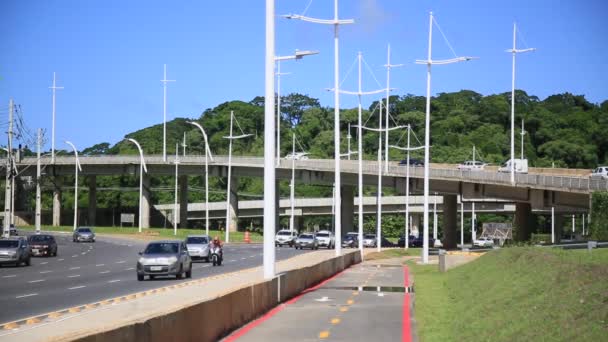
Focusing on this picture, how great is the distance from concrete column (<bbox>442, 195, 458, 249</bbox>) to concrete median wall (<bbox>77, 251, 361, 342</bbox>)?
71.3 m

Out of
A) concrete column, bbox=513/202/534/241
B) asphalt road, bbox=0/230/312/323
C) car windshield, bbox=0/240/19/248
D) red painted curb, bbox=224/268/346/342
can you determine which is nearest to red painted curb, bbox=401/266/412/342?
red painted curb, bbox=224/268/346/342

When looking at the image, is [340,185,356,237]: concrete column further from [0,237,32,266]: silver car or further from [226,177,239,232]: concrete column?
[0,237,32,266]: silver car

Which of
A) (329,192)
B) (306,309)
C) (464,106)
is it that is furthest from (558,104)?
(306,309)

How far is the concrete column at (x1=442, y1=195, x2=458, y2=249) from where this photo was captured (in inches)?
4071

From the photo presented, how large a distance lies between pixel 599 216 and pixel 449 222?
44518 millimetres

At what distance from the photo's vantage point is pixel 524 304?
19.4 m

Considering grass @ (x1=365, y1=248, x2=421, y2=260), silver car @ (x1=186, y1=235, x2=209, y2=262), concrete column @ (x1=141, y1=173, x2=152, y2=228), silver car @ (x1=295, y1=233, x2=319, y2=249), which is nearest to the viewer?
silver car @ (x1=186, y1=235, x2=209, y2=262)

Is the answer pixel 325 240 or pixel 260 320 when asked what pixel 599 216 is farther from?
pixel 260 320

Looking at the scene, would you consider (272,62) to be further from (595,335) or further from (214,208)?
(214,208)

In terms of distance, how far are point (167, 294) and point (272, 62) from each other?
8079 millimetres

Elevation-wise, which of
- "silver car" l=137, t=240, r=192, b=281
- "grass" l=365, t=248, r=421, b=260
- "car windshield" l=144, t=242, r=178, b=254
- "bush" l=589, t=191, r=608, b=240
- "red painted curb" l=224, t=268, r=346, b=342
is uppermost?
"bush" l=589, t=191, r=608, b=240

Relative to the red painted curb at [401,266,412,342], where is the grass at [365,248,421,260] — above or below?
below

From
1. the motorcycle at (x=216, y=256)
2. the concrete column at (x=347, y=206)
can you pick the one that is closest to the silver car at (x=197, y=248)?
the motorcycle at (x=216, y=256)

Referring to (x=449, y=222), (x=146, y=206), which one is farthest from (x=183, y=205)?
(x=449, y=222)
